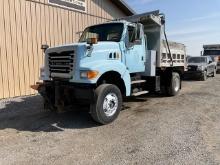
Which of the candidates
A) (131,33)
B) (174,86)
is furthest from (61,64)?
(174,86)

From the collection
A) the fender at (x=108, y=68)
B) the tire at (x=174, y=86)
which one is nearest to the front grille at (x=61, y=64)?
the fender at (x=108, y=68)

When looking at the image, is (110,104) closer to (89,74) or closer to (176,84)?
(89,74)

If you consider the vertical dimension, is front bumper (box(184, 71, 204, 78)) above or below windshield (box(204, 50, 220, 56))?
below

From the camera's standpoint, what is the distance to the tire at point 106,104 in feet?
20.8

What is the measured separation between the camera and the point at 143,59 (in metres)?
8.59

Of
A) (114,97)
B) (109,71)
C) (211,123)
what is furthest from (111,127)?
(211,123)

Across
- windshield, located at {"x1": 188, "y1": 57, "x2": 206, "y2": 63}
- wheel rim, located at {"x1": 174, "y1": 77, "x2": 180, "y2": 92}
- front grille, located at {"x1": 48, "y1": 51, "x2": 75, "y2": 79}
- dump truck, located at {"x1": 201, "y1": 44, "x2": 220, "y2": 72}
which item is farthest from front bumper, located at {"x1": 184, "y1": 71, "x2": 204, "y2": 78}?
front grille, located at {"x1": 48, "y1": 51, "x2": 75, "y2": 79}

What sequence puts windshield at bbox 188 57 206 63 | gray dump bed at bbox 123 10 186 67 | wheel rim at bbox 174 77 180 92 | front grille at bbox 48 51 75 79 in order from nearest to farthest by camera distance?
front grille at bbox 48 51 75 79 → gray dump bed at bbox 123 10 186 67 → wheel rim at bbox 174 77 180 92 → windshield at bbox 188 57 206 63

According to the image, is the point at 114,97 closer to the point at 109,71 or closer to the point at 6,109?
the point at 109,71

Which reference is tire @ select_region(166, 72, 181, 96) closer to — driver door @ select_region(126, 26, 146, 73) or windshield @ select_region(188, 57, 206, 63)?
driver door @ select_region(126, 26, 146, 73)

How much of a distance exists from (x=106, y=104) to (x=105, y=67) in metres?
0.95

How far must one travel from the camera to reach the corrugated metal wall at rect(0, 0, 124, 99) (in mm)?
9977

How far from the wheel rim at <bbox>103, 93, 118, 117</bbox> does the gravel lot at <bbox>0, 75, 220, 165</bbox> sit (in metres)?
0.31

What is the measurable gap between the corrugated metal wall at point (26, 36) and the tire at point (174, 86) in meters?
4.22
